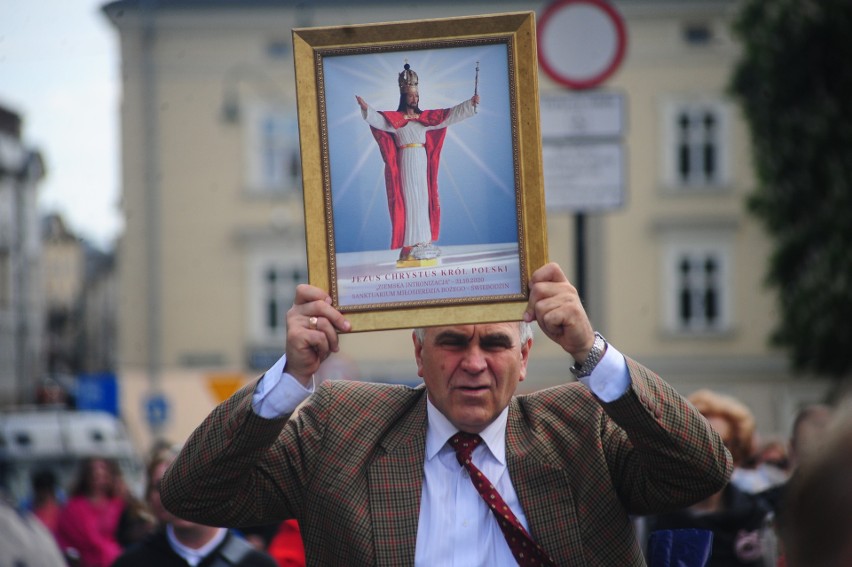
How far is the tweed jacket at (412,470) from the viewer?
319 cm

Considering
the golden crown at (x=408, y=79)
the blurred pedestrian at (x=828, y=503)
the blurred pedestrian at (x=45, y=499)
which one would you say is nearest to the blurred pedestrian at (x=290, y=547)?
the golden crown at (x=408, y=79)

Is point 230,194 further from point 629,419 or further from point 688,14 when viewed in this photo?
point 629,419

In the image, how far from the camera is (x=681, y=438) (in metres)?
3.15

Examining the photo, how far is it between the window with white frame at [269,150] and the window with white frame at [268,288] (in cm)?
159

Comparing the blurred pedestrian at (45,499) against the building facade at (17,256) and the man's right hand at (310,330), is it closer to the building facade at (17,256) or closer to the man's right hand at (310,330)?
the man's right hand at (310,330)

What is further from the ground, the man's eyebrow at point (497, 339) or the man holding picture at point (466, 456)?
the man's eyebrow at point (497, 339)

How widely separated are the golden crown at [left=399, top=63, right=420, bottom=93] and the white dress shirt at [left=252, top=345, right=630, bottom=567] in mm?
756

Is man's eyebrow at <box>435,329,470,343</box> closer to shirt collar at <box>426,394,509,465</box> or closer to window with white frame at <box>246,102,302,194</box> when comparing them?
shirt collar at <box>426,394,509,465</box>

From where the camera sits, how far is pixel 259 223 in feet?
100

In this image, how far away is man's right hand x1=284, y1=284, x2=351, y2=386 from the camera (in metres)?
3.16

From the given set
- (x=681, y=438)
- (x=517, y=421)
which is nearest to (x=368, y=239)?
(x=517, y=421)

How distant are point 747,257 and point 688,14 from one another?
571 centimetres

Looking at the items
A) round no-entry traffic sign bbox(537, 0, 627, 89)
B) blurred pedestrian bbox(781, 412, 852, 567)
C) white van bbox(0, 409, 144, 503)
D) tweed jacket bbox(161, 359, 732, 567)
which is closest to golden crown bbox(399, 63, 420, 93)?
tweed jacket bbox(161, 359, 732, 567)

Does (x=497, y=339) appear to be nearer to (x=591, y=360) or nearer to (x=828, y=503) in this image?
(x=591, y=360)
